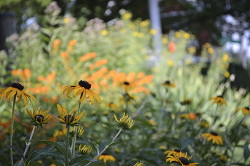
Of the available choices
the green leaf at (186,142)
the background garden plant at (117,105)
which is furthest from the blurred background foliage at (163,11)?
the green leaf at (186,142)

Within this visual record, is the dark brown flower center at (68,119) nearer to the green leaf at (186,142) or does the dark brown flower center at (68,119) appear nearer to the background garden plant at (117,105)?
the background garden plant at (117,105)

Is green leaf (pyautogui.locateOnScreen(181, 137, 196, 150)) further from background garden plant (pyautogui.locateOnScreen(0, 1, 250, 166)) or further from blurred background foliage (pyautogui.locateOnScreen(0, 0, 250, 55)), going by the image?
blurred background foliage (pyautogui.locateOnScreen(0, 0, 250, 55))

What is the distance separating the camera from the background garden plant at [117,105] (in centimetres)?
105

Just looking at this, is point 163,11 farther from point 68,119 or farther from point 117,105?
point 68,119

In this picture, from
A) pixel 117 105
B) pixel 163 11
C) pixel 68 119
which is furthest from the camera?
pixel 163 11

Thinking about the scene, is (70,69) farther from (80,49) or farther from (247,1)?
(247,1)

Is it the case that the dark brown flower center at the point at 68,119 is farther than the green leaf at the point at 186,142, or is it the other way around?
the green leaf at the point at 186,142

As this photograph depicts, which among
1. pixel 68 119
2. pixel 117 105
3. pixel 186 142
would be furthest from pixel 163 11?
pixel 68 119

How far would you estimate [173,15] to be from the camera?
31.5 feet

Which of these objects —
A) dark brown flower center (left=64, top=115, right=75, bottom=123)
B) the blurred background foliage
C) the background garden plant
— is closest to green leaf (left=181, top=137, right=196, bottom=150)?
the background garden plant

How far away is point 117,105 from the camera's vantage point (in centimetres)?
146

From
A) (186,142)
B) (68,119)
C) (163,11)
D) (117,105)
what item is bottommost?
(186,142)

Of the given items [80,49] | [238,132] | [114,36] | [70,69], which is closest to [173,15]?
[114,36]

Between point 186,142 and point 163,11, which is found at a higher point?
point 163,11
